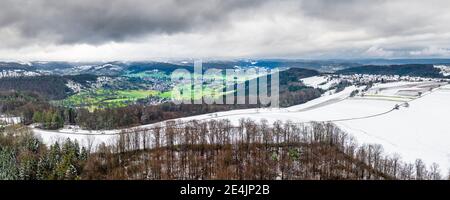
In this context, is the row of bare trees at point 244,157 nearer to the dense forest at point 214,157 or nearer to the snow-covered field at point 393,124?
the dense forest at point 214,157

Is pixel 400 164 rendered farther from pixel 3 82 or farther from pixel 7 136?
pixel 3 82

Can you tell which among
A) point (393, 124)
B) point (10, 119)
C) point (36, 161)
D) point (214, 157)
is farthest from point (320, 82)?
point (36, 161)

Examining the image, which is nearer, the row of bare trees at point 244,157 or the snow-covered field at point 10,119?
the row of bare trees at point 244,157

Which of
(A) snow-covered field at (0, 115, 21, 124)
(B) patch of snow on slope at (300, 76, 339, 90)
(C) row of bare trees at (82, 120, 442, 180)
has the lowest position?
(A) snow-covered field at (0, 115, 21, 124)

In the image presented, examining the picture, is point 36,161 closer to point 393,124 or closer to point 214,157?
point 214,157

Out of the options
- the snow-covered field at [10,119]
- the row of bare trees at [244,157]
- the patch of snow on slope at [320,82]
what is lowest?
the snow-covered field at [10,119]

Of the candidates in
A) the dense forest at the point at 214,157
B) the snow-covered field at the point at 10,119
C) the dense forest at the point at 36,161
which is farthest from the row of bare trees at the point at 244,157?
the snow-covered field at the point at 10,119

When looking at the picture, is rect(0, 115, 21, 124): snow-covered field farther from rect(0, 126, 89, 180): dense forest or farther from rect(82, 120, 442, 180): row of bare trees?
rect(82, 120, 442, 180): row of bare trees

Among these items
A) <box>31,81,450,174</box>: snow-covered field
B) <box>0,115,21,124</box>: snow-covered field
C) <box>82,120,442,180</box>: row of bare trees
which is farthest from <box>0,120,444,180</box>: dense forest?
<box>0,115,21,124</box>: snow-covered field
